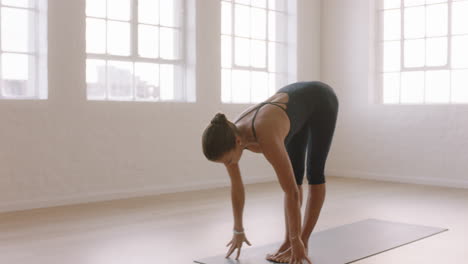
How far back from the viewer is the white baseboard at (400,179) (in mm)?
7164

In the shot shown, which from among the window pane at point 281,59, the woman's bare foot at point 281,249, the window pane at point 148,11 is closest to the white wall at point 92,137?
the window pane at point 148,11

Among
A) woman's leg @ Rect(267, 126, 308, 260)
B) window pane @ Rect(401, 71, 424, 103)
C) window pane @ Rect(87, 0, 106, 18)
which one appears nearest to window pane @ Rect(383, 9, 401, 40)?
window pane @ Rect(401, 71, 424, 103)

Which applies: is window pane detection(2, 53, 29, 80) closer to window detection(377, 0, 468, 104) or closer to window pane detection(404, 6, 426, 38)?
window detection(377, 0, 468, 104)

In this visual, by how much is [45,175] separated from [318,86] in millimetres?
3267

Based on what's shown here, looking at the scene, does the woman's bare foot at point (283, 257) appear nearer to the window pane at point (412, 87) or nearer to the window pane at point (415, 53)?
the window pane at point (412, 87)

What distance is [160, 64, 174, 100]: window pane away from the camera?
6.76 metres

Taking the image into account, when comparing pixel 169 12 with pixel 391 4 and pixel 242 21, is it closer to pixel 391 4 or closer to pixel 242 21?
pixel 242 21

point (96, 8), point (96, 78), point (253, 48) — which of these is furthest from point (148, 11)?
point (253, 48)

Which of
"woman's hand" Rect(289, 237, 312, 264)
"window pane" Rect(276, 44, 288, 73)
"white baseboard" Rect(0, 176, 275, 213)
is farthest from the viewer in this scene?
"window pane" Rect(276, 44, 288, 73)

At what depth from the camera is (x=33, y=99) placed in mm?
5477

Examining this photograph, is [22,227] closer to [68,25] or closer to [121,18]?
[68,25]

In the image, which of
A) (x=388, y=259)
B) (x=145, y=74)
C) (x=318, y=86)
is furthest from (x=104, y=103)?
(x=388, y=259)

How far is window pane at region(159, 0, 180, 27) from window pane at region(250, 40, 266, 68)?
138cm

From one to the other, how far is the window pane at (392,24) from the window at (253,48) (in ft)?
4.65
